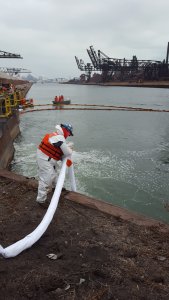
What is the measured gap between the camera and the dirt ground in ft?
10.8

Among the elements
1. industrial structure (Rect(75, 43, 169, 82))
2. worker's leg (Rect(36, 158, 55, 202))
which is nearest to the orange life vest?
worker's leg (Rect(36, 158, 55, 202))

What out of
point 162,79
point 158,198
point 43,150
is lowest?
point 158,198

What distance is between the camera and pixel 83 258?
3906 mm

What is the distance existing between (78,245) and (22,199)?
205 centimetres

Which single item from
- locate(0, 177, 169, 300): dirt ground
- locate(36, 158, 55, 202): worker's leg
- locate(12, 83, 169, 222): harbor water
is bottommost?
locate(12, 83, 169, 222): harbor water

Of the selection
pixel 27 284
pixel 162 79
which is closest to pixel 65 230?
pixel 27 284

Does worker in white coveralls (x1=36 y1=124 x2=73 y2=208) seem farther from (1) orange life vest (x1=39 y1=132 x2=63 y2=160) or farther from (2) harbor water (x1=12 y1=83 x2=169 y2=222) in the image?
(2) harbor water (x1=12 y1=83 x2=169 y2=222)

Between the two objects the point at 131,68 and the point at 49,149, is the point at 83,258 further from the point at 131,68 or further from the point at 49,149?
the point at 131,68

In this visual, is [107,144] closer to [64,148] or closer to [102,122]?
[102,122]

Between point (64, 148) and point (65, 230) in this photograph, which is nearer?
point (65, 230)

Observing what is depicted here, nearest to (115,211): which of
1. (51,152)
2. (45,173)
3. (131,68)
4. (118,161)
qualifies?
(45,173)

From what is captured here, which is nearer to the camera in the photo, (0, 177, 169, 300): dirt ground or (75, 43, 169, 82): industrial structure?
(0, 177, 169, 300): dirt ground

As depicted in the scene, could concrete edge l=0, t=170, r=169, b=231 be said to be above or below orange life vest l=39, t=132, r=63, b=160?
below

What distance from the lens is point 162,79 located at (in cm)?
9306
